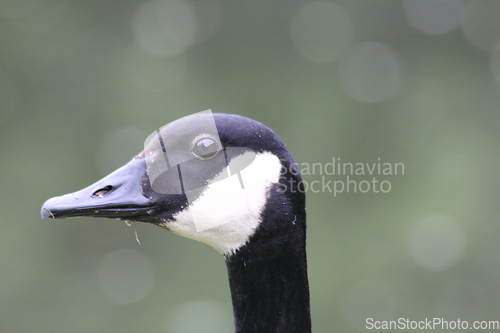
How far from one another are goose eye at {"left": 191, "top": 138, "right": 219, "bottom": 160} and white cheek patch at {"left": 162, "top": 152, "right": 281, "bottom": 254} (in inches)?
2.7

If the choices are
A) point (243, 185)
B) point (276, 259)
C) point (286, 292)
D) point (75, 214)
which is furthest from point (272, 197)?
point (75, 214)

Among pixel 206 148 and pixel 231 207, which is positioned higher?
pixel 206 148

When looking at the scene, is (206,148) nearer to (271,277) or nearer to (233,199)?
(233,199)

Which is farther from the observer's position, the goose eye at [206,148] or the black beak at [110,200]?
the goose eye at [206,148]

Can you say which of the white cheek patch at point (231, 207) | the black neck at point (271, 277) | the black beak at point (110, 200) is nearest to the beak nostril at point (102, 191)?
the black beak at point (110, 200)

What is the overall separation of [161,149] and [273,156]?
37 centimetres

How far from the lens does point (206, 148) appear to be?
1327 millimetres

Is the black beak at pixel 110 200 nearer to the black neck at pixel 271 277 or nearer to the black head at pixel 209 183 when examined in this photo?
the black head at pixel 209 183

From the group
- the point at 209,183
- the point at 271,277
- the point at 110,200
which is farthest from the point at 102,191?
the point at 271,277

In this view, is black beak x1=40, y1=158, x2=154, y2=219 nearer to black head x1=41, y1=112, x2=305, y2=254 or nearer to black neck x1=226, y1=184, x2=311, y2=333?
black head x1=41, y1=112, x2=305, y2=254

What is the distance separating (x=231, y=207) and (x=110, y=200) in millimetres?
373

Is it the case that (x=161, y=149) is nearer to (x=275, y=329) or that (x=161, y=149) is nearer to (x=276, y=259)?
(x=276, y=259)

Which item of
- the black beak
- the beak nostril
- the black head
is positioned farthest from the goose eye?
the beak nostril

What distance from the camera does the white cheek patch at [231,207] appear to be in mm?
1296
